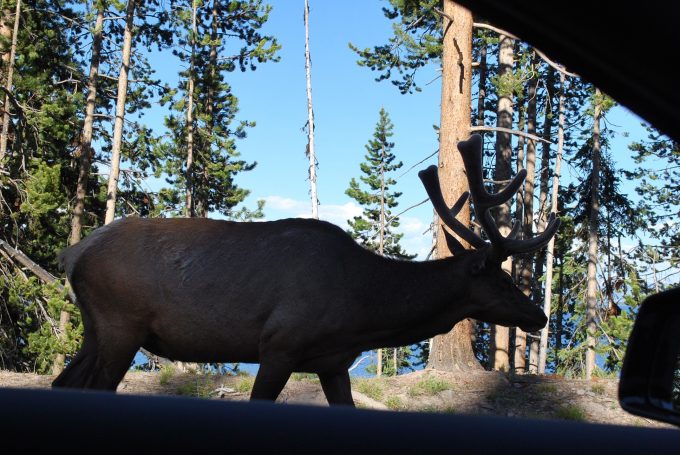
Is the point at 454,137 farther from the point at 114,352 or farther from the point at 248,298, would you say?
the point at 114,352

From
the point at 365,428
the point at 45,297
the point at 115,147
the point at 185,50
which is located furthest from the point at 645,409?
the point at 185,50

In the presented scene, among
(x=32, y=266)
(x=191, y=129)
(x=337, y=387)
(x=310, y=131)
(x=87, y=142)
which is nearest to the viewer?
(x=337, y=387)

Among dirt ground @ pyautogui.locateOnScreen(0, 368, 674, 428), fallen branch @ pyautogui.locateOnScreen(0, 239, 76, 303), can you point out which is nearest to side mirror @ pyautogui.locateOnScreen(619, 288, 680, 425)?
dirt ground @ pyautogui.locateOnScreen(0, 368, 674, 428)

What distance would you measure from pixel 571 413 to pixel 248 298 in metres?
5.07

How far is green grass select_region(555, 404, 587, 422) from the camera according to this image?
9.38 m

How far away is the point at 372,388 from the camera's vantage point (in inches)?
412

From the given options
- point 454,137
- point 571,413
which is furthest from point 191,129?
point 571,413

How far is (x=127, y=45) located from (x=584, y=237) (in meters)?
19.0

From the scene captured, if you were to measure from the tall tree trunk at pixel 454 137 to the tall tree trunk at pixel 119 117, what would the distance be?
477 inches

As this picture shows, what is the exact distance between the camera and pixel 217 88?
31172 millimetres

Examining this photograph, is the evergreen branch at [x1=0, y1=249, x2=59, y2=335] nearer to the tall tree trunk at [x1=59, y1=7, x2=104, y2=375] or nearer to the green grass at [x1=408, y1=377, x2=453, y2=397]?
the tall tree trunk at [x1=59, y1=7, x2=104, y2=375]

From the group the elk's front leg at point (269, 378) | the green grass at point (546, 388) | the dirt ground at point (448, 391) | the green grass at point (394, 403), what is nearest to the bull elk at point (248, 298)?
the elk's front leg at point (269, 378)

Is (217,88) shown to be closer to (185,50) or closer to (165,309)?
(185,50)

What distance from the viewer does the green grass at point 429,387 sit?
1032cm
